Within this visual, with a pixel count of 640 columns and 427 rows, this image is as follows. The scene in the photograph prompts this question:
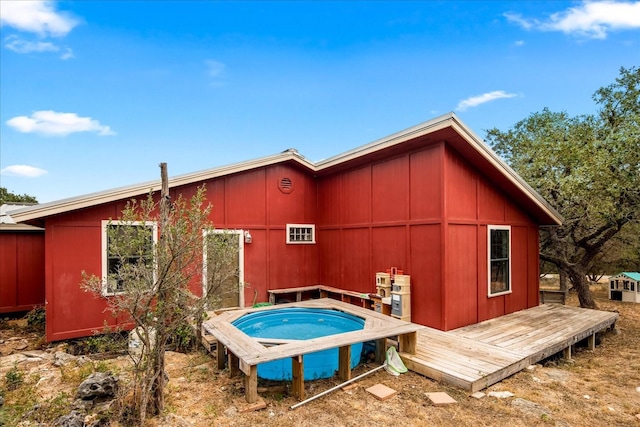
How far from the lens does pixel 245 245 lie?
28.0ft

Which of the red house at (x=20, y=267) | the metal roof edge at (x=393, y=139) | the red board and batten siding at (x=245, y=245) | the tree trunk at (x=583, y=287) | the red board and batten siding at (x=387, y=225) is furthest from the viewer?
the tree trunk at (x=583, y=287)

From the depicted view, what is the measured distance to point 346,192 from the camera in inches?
351

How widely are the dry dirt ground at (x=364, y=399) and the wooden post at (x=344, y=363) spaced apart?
182 millimetres

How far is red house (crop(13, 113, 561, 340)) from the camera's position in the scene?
6418 millimetres

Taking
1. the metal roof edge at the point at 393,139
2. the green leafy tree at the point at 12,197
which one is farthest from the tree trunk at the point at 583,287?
the green leafy tree at the point at 12,197

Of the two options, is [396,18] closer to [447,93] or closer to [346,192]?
[447,93]

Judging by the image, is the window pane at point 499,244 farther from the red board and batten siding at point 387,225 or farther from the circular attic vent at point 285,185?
the circular attic vent at point 285,185

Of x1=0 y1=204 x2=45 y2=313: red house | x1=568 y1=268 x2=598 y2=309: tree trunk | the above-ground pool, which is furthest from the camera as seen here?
x1=568 y1=268 x2=598 y2=309: tree trunk

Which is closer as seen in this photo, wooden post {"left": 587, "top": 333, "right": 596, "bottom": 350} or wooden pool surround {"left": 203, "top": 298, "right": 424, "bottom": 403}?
wooden pool surround {"left": 203, "top": 298, "right": 424, "bottom": 403}

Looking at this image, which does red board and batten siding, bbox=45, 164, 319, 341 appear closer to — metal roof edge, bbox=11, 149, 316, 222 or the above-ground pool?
metal roof edge, bbox=11, 149, 316, 222

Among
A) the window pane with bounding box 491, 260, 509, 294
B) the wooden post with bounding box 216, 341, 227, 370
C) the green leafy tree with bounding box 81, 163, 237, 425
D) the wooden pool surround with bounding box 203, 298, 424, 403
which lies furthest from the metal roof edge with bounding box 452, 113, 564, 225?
the wooden post with bounding box 216, 341, 227, 370

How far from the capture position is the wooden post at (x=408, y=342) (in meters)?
5.19

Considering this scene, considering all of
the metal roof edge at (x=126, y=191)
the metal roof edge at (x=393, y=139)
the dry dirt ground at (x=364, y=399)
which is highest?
the metal roof edge at (x=393, y=139)

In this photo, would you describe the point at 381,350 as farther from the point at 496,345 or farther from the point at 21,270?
the point at 21,270
